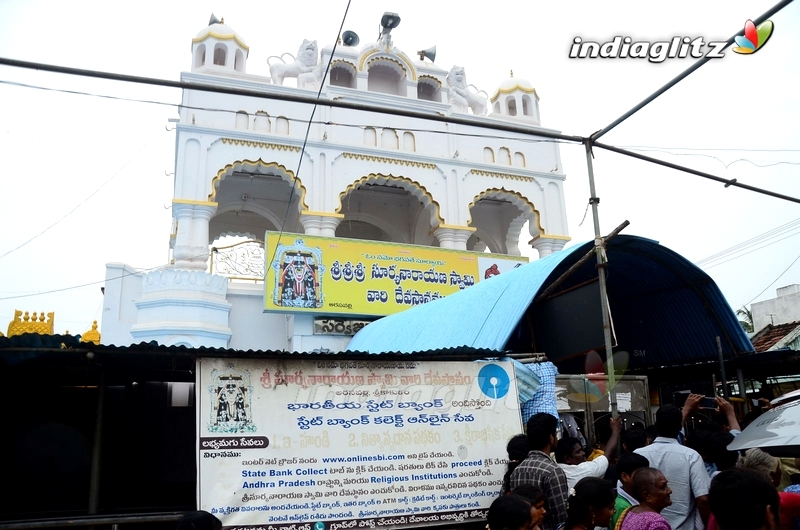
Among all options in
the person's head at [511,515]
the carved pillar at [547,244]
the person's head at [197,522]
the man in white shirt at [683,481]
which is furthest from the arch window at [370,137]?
the person's head at [197,522]

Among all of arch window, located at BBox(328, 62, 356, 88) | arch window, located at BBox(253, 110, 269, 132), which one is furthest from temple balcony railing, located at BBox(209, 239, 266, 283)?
arch window, located at BBox(328, 62, 356, 88)

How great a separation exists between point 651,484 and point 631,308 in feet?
22.1

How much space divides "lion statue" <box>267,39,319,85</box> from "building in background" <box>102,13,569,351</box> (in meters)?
0.04

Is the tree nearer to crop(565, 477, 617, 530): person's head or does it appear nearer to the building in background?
the building in background

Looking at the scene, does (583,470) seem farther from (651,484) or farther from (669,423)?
(651,484)

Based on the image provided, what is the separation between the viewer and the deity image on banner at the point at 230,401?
4820 millimetres

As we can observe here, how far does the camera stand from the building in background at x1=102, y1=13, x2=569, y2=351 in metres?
14.1

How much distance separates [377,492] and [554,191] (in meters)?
14.6

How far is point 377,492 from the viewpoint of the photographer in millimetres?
5031

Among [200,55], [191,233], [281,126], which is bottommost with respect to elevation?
[191,233]

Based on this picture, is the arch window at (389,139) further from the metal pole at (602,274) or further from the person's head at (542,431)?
the person's head at (542,431)

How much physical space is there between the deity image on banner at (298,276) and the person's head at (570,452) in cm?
1010

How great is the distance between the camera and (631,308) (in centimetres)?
949

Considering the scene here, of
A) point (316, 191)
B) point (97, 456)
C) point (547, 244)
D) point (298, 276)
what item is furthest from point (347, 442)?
point (547, 244)
